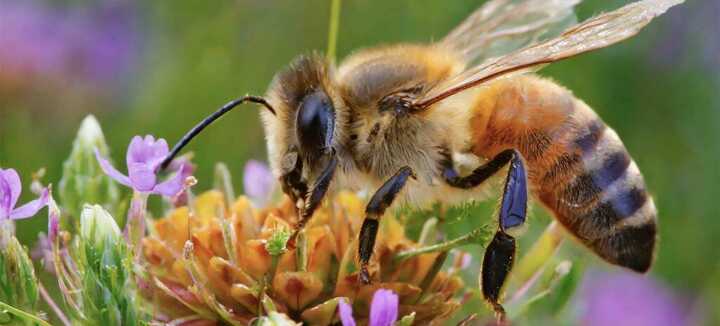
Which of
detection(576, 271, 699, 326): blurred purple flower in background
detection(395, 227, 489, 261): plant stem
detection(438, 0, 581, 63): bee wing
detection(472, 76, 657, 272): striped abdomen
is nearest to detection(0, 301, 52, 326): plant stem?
detection(395, 227, 489, 261): plant stem

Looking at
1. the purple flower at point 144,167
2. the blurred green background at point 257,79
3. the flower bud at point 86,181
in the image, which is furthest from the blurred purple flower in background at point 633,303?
the purple flower at point 144,167

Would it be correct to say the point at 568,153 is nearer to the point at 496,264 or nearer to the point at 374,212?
the point at 496,264

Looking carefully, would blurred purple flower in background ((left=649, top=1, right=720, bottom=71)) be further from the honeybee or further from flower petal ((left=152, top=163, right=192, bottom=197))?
flower petal ((left=152, top=163, right=192, bottom=197))

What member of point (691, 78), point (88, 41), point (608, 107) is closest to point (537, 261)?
point (608, 107)

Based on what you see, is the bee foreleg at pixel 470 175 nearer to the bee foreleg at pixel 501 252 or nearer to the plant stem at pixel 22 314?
the bee foreleg at pixel 501 252

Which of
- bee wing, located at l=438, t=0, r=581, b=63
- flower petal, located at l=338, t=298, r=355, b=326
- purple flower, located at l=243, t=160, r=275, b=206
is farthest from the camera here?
bee wing, located at l=438, t=0, r=581, b=63

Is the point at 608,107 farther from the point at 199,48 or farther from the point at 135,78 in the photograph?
the point at 135,78

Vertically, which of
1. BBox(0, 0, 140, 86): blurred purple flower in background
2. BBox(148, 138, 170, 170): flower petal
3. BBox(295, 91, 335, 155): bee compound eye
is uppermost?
BBox(0, 0, 140, 86): blurred purple flower in background
